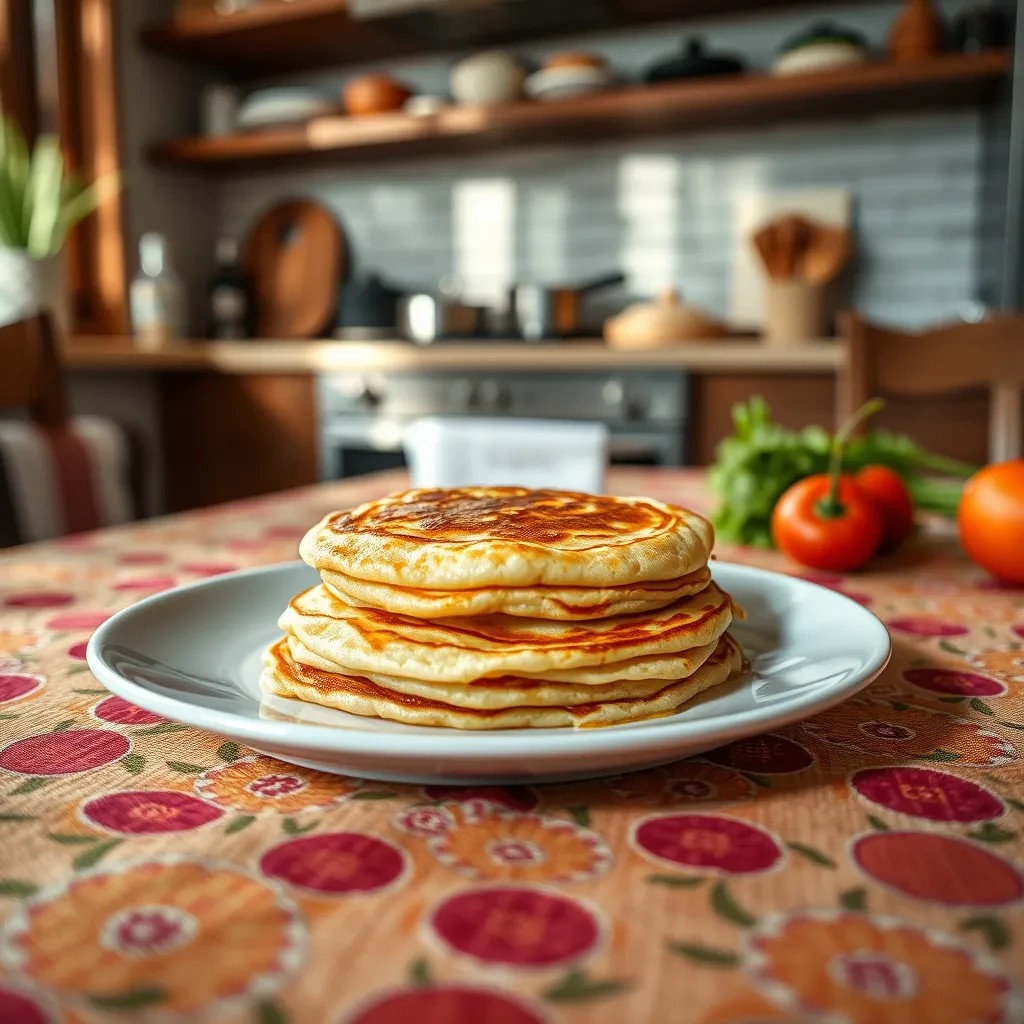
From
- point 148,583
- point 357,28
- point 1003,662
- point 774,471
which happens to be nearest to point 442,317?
point 357,28

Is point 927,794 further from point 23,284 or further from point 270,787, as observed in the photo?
point 23,284

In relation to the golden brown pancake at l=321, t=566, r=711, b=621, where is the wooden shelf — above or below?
above

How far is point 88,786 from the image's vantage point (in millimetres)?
449

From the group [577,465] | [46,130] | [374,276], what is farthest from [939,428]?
[46,130]

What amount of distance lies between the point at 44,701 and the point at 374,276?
3217 millimetres

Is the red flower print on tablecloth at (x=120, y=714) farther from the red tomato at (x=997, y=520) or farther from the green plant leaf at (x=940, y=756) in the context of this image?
the red tomato at (x=997, y=520)

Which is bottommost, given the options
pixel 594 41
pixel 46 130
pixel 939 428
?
pixel 939 428

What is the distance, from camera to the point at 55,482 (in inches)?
71.7

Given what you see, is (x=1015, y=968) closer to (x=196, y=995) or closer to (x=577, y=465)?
(x=196, y=995)

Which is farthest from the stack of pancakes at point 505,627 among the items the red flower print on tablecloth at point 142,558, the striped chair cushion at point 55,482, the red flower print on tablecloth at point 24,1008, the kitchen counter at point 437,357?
the kitchen counter at point 437,357

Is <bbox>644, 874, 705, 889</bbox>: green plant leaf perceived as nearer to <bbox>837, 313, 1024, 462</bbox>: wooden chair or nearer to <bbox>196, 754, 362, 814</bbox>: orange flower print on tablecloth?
<bbox>196, 754, 362, 814</bbox>: orange flower print on tablecloth

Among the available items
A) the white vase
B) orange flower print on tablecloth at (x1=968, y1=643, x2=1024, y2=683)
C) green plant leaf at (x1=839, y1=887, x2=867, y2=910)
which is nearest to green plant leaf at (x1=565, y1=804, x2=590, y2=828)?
green plant leaf at (x1=839, y1=887, x2=867, y2=910)

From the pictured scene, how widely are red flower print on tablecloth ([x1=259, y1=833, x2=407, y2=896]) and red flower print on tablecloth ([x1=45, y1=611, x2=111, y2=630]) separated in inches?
15.9

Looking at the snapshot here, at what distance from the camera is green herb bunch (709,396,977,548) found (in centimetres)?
104
